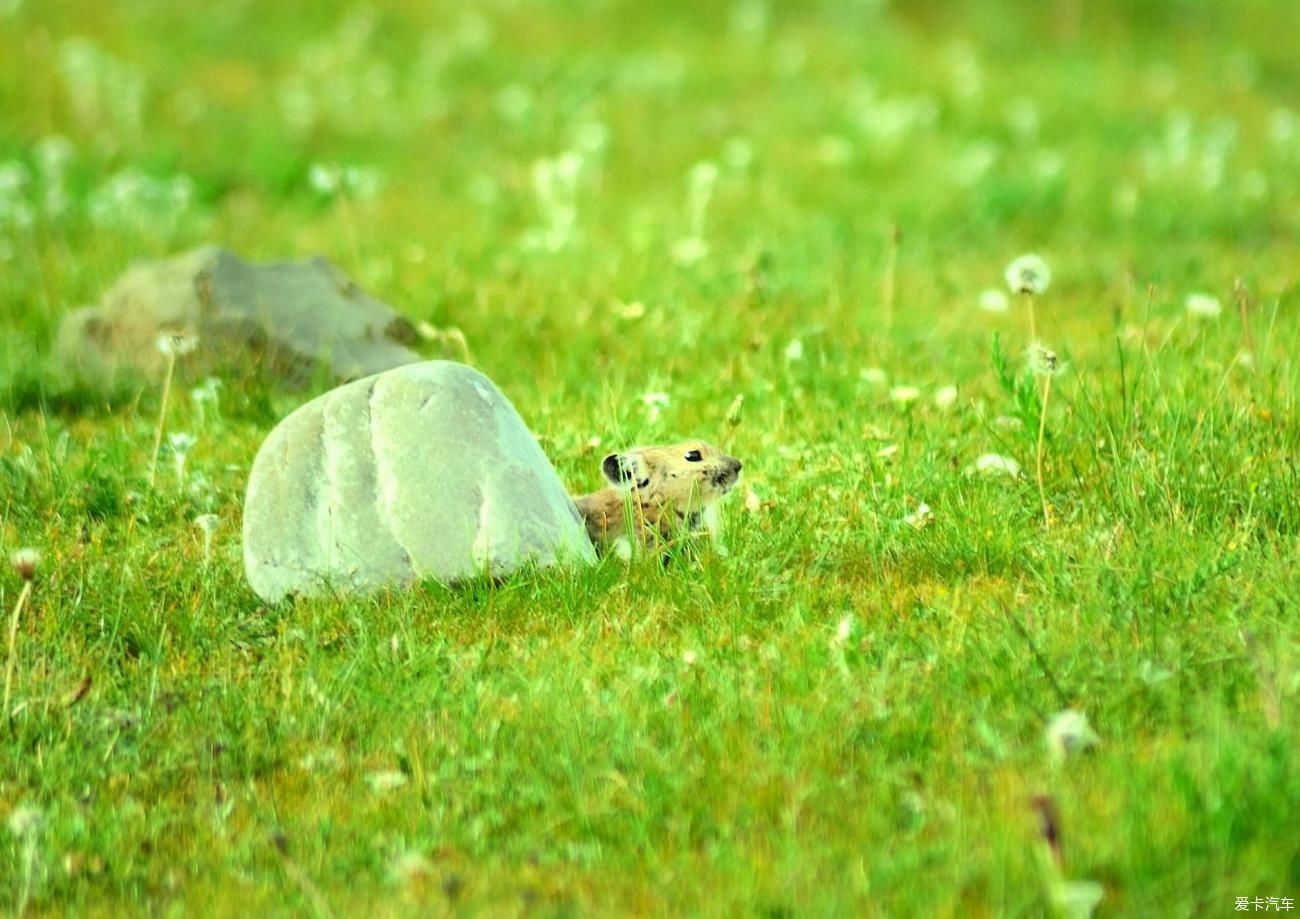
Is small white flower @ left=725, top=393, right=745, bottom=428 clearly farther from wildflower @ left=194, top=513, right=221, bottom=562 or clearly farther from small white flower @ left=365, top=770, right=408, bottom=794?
small white flower @ left=365, top=770, right=408, bottom=794

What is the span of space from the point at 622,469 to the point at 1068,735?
1.88 meters

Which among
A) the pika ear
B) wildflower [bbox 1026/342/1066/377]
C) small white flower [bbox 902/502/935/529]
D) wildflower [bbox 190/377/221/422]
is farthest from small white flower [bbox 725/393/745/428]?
wildflower [bbox 190/377/221/422]

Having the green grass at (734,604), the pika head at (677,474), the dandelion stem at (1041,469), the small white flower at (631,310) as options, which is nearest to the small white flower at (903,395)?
the green grass at (734,604)

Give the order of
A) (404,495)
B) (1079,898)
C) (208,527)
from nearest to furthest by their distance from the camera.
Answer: (1079,898)
(404,495)
(208,527)

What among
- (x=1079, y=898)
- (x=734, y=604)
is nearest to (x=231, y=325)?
(x=734, y=604)

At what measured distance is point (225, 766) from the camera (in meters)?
4.02

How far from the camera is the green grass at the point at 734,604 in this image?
343cm

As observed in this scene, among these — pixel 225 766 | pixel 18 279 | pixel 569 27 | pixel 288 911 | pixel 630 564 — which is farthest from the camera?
pixel 569 27

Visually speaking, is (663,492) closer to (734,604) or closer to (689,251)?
(734,604)

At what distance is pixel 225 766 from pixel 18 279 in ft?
17.4

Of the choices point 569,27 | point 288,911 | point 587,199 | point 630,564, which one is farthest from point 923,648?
point 569,27

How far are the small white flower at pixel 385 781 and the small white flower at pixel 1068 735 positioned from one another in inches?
62.5

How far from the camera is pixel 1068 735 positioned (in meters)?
3.59

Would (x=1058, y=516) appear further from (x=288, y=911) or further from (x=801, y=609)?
(x=288, y=911)
